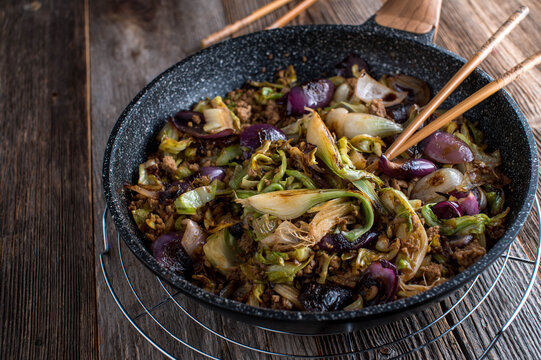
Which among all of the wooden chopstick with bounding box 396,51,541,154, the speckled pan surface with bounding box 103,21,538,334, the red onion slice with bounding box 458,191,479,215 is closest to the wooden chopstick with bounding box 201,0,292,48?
the speckled pan surface with bounding box 103,21,538,334

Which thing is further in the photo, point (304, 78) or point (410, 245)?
point (304, 78)

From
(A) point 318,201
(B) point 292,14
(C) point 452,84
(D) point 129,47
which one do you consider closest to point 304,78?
(B) point 292,14

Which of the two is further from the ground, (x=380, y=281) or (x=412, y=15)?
(x=412, y=15)

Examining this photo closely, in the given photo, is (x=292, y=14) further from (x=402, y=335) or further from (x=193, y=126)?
(x=402, y=335)

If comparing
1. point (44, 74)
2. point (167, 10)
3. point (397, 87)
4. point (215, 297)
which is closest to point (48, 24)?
point (44, 74)

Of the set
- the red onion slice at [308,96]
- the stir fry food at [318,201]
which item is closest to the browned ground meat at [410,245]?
the stir fry food at [318,201]

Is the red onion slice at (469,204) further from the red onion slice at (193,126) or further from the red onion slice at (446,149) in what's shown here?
the red onion slice at (193,126)

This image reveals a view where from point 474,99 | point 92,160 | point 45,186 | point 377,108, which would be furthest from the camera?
point 92,160
